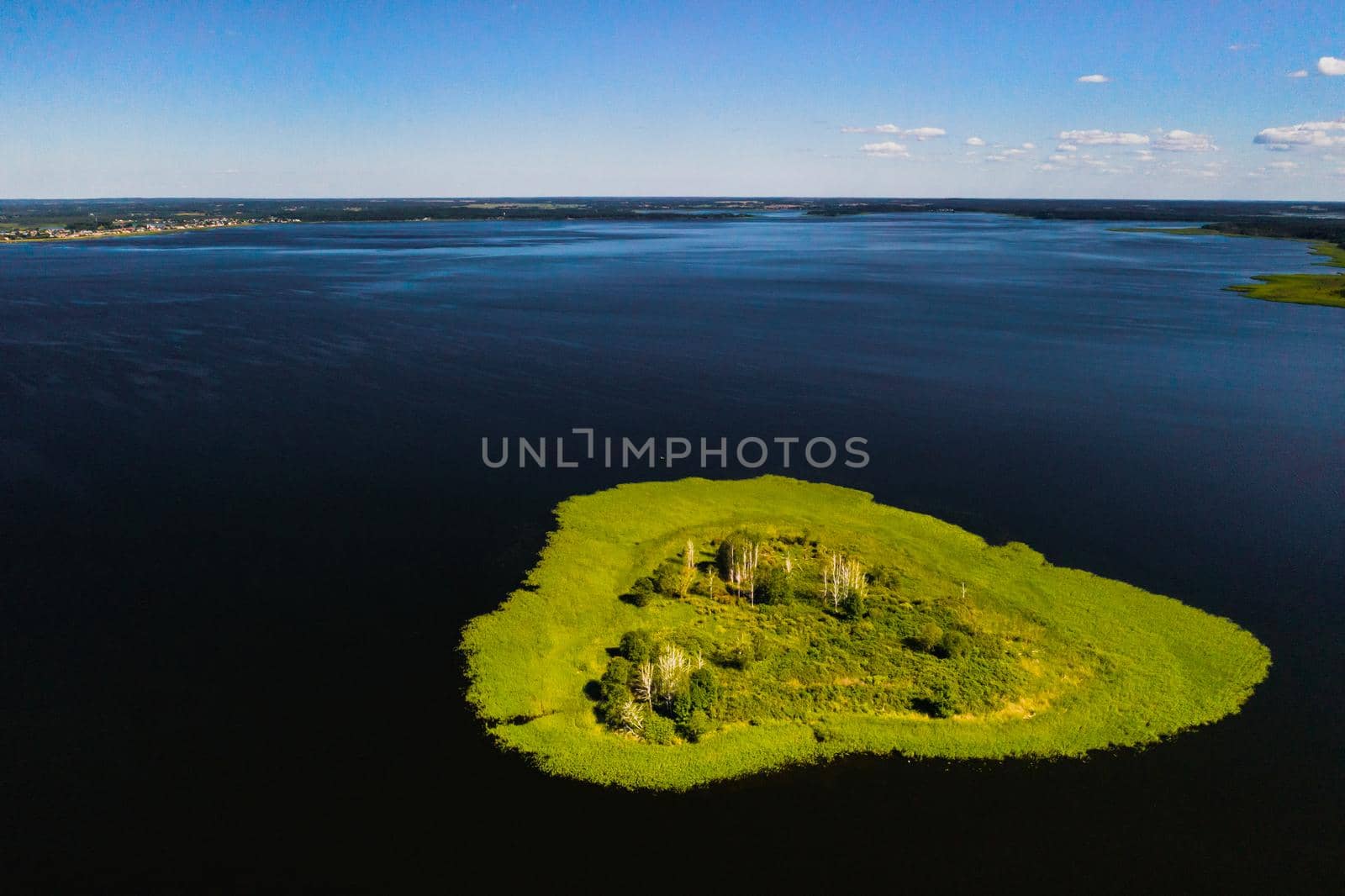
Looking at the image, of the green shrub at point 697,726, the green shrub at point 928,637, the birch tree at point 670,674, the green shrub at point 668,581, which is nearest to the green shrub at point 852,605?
the green shrub at point 928,637

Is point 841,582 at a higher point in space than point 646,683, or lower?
higher

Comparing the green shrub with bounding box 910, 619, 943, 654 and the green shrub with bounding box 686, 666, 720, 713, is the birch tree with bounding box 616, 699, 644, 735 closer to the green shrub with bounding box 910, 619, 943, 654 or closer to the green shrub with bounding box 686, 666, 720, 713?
the green shrub with bounding box 686, 666, 720, 713

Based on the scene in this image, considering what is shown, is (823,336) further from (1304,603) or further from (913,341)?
(1304,603)

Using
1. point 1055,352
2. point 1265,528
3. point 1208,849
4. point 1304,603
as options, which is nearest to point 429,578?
point 1208,849

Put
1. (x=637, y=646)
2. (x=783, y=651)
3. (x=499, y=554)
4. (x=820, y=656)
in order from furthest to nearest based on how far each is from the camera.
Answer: (x=499, y=554)
(x=783, y=651)
(x=637, y=646)
(x=820, y=656)

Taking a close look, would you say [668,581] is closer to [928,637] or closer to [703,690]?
[703,690]

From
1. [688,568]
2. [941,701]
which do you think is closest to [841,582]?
[688,568]

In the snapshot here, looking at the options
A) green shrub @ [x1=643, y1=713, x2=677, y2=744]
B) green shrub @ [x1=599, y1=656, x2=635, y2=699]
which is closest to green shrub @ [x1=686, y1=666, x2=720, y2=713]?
green shrub @ [x1=643, y1=713, x2=677, y2=744]
